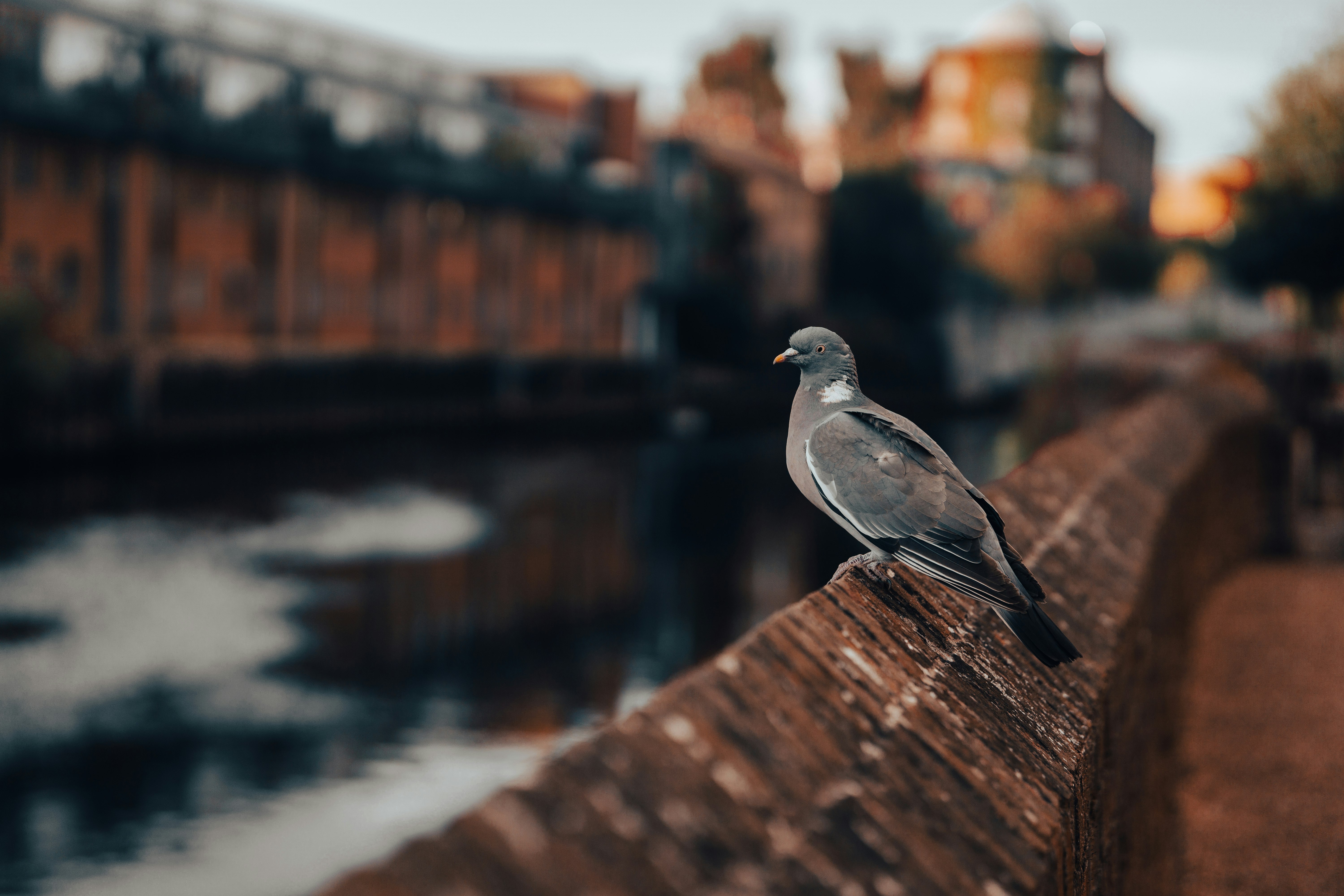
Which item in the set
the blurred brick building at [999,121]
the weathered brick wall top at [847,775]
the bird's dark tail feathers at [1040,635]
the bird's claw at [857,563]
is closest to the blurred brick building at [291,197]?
the blurred brick building at [999,121]

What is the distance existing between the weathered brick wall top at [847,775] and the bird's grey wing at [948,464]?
281mm

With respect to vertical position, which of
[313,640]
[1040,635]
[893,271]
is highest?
[893,271]

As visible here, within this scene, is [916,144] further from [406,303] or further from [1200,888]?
[1200,888]

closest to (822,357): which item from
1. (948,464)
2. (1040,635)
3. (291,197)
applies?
(948,464)

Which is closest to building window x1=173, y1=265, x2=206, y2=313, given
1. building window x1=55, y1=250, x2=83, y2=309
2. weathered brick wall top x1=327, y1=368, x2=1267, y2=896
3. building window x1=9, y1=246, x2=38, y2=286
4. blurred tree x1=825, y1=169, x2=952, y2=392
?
building window x1=55, y1=250, x2=83, y2=309

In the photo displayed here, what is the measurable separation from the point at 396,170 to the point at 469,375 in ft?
27.7

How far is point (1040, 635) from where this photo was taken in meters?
Answer: 3.71

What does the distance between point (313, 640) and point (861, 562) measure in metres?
18.9

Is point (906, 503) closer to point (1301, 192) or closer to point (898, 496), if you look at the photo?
point (898, 496)

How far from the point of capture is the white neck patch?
4.01m

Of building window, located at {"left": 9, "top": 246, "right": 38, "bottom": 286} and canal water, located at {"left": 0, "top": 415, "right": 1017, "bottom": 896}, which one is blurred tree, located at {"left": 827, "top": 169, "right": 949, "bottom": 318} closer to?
canal water, located at {"left": 0, "top": 415, "right": 1017, "bottom": 896}

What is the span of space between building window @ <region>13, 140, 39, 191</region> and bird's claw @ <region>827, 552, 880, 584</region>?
39121mm

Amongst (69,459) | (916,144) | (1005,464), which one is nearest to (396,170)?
(69,459)

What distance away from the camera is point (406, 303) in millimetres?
54000
